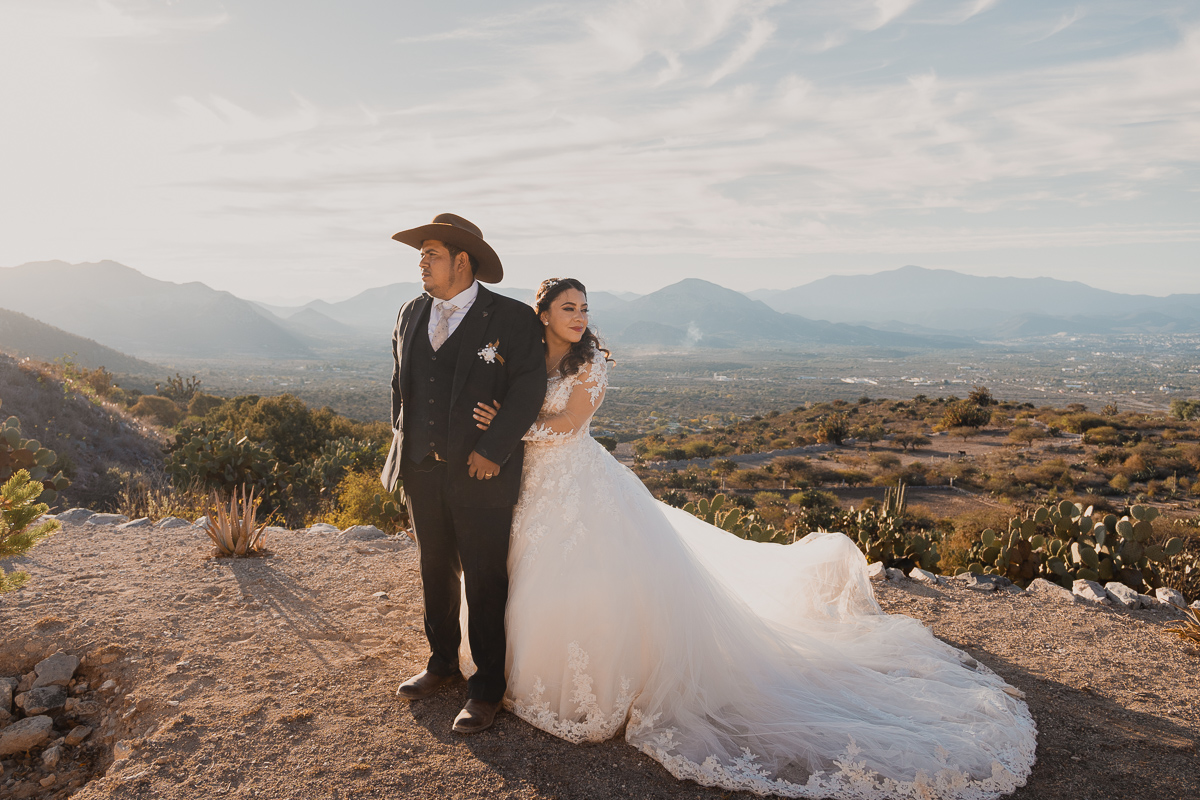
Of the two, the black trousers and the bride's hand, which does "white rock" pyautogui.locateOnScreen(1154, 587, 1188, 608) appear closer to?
the black trousers

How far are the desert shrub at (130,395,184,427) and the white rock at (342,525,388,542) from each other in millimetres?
16399

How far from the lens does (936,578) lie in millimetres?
6023

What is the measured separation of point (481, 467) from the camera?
10.6 feet

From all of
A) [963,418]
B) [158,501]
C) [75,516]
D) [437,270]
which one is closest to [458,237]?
[437,270]

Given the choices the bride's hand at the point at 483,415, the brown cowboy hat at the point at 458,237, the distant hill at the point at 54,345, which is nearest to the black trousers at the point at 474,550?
the bride's hand at the point at 483,415

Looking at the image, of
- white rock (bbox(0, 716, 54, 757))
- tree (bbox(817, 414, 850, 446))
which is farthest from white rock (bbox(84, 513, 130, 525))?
tree (bbox(817, 414, 850, 446))

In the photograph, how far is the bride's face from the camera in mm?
3355

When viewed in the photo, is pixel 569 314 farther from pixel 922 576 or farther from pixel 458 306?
pixel 922 576

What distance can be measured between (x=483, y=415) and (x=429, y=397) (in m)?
0.32

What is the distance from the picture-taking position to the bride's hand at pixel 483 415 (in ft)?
10.8

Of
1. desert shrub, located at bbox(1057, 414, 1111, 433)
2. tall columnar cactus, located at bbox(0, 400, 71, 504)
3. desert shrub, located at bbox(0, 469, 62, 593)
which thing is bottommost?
desert shrub, located at bbox(1057, 414, 1111, 433)

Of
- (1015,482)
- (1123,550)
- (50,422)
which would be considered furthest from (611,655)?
(1015,482)

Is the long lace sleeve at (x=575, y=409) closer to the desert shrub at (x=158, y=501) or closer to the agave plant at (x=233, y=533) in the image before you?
the agave plant at (x=233, y=533)

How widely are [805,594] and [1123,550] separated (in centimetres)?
371
